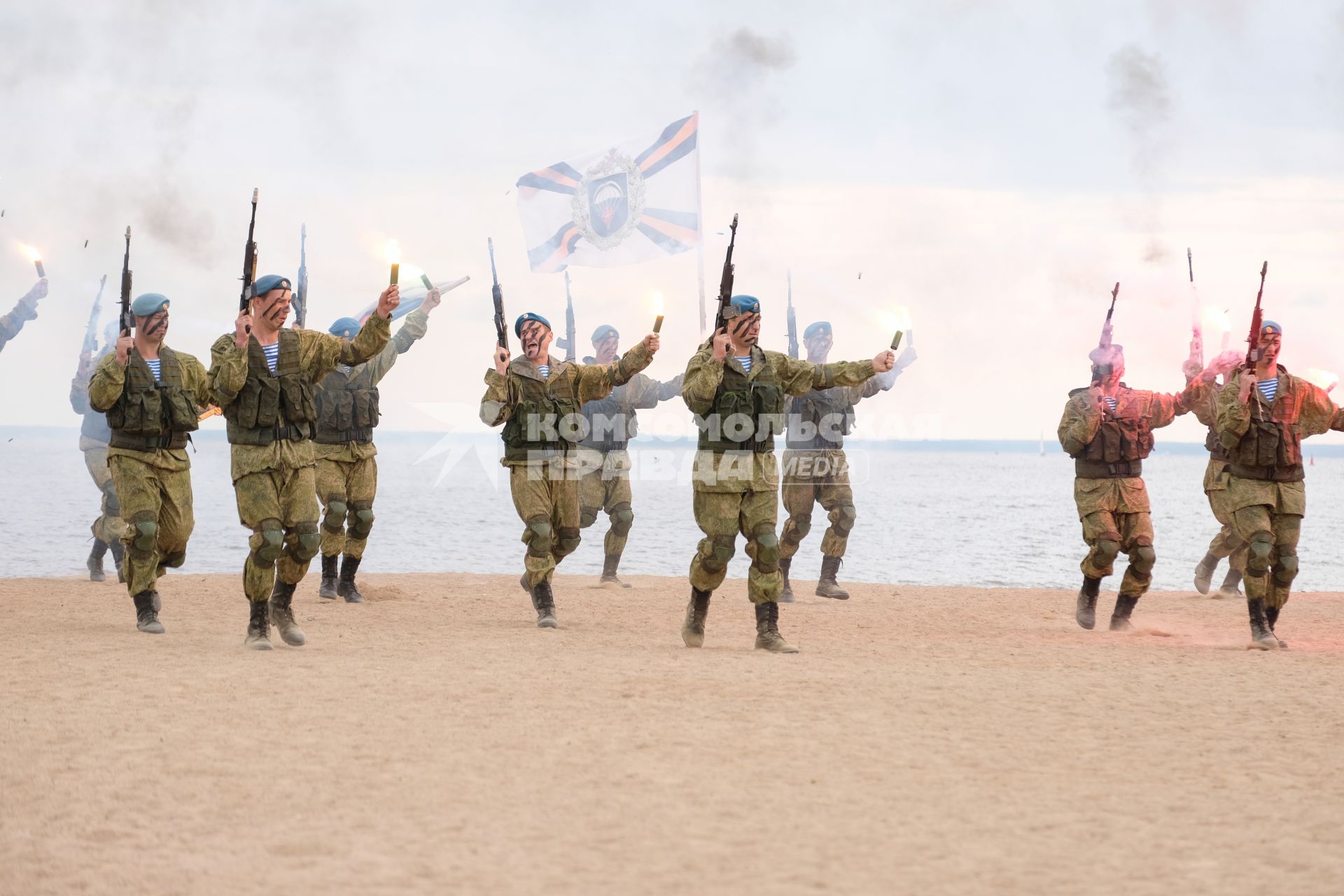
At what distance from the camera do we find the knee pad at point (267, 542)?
30.2 ft

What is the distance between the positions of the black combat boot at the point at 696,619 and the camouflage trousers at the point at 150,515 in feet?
11.1

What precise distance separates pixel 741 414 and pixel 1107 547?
11.7 feet

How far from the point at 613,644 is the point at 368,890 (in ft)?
18.2

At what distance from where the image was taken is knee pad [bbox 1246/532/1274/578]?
10180mm

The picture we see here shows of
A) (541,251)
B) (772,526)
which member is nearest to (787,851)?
(772,526)

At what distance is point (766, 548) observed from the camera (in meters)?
9.59

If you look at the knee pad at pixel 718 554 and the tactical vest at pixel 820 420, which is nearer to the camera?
the knee pad at pixel 718 554

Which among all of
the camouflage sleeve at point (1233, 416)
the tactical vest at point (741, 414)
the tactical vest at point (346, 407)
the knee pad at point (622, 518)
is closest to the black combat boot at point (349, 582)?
the tactical vest at point (346, 407)

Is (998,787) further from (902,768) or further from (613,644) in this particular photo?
(613,644)

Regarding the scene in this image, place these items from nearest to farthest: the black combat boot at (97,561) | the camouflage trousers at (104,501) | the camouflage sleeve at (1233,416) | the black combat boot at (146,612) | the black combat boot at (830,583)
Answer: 1. the camouflage sleeve at (1233,416)
2. the black combat boot at (146,612)
3. the camouflage trousers at (104,501)
4. the black combat boot at (830,583)
5. the black combat boot at (97,561)

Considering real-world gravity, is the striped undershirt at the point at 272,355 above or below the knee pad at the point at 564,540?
above

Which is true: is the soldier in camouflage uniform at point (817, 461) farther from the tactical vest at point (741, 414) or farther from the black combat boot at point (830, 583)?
the tactical vest at point (741, 414)

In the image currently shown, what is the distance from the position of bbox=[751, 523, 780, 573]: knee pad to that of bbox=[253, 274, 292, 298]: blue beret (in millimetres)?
3387

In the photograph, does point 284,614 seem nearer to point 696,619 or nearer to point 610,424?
point 696,619
